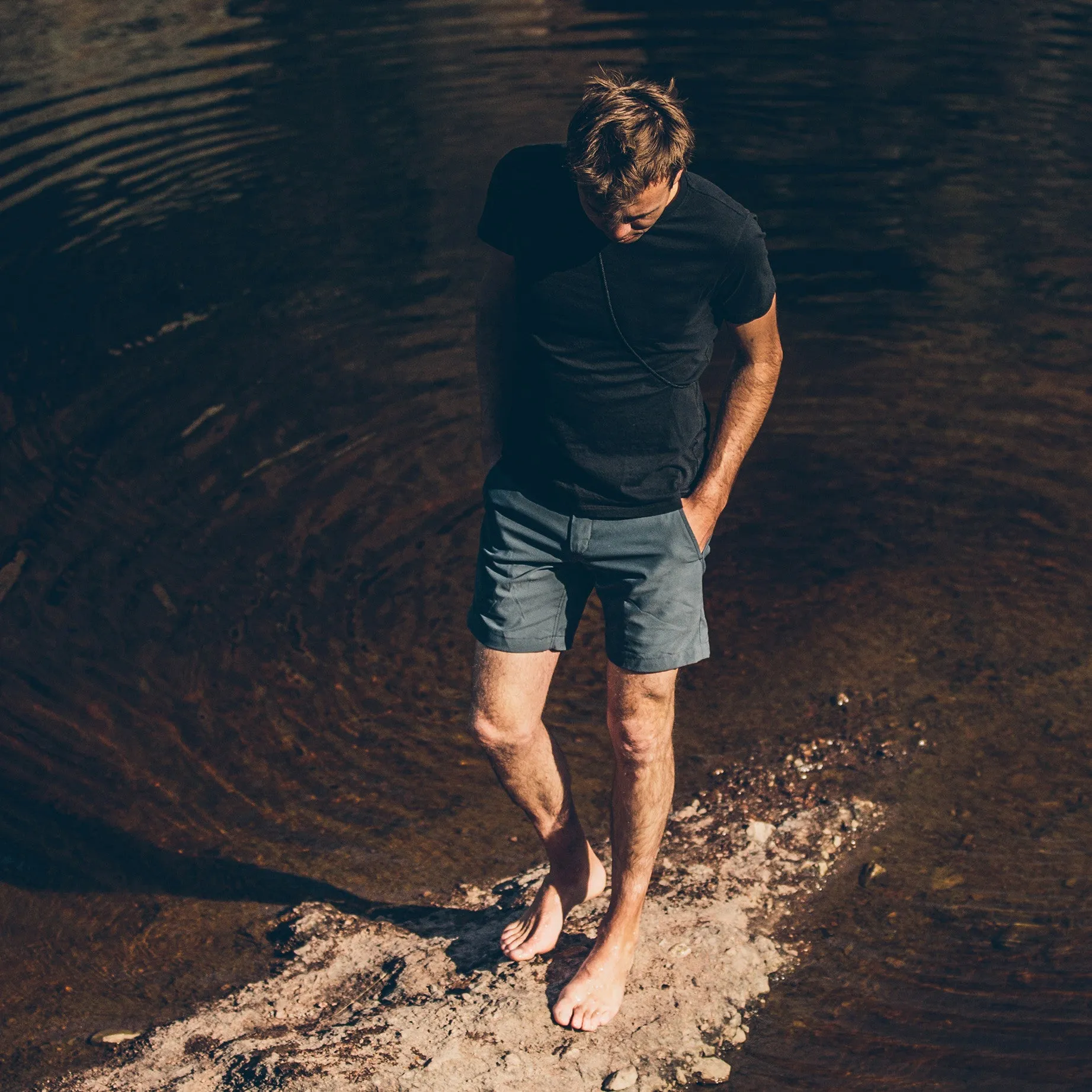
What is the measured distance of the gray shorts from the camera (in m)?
2.93

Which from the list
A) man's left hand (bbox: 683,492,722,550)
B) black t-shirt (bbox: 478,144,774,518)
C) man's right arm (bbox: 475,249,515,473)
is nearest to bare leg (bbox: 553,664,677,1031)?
man's left hand (bbox: 683,492,722,550)

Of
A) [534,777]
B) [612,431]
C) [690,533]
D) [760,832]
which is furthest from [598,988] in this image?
[612,431]

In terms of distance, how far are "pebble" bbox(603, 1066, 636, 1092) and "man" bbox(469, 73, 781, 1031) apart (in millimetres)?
136

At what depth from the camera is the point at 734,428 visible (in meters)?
3.03

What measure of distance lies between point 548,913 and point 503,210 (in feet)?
6.35

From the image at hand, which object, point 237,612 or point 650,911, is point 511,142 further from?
point 650,911

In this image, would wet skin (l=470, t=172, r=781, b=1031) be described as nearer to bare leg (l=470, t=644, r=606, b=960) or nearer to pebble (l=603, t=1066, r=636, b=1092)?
bare leg (l=470, t=644, r=606, b=960)

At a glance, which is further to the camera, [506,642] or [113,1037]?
[113,1037]

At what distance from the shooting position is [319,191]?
931 centimetres

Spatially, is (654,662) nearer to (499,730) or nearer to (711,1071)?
(499,730)

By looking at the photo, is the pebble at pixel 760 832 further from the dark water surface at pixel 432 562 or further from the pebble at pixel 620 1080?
the pebble at pixel 620 1080

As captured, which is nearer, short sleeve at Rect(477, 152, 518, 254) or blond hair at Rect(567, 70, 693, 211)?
blond hair at Rect(567, 70, 693, 211)

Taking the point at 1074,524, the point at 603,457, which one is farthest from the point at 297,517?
the point at 1074,524

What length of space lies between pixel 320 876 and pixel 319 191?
21.6 ft
